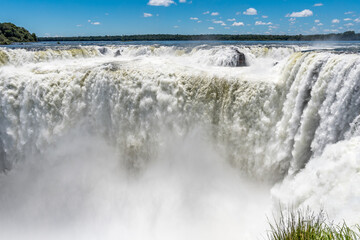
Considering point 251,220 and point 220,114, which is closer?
point 251,220

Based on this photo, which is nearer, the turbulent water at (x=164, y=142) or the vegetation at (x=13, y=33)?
the turbulent water at (x=164, y=142)

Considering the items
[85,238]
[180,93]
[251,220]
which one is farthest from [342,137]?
[85,238]

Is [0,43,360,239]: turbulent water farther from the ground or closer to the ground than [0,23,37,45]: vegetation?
closer to the ground

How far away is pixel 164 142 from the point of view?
10109 millimetres

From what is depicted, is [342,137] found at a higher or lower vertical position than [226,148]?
higher

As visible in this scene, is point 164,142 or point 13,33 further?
point 13,33

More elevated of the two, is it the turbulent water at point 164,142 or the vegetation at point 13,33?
the vegetation at point 13,33

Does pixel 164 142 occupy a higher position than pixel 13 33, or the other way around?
pixel 13 33

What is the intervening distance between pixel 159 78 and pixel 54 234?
621cm

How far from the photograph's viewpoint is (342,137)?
611cm

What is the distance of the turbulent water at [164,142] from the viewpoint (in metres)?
7.18

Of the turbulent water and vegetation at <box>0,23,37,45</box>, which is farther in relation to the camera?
vegetation at <box>0,23,37,45</box>

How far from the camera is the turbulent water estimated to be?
23.6 feet

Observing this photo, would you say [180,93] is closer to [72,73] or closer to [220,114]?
[220,114]
